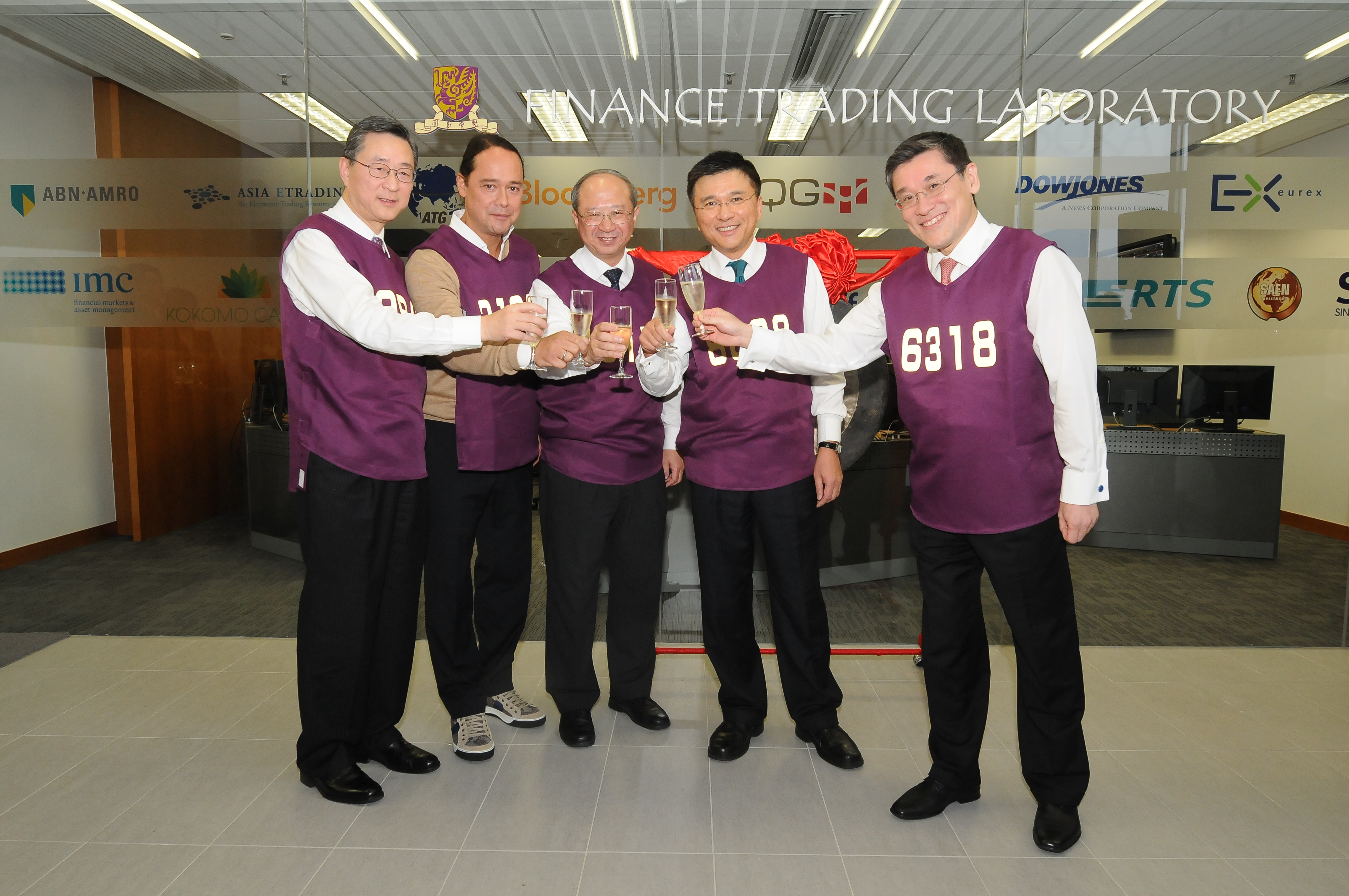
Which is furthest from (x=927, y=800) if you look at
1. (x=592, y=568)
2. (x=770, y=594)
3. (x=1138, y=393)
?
(x=1138, y=393)

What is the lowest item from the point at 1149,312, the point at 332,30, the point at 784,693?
the point at 784,693

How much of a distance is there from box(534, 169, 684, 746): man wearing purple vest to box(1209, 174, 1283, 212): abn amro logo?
108 inches

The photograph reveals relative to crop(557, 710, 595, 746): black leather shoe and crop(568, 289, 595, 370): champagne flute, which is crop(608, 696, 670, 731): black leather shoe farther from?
crop(568, 289, 595, 370): champagne flute

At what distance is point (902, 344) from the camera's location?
2080mm

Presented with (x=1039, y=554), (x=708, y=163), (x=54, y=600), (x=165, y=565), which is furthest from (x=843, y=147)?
(x=54, y=600)

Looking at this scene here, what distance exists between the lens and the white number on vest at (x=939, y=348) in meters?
1.93

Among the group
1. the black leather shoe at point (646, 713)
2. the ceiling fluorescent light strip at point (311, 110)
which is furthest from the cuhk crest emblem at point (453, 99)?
the black leather shoe at point (646, 713)

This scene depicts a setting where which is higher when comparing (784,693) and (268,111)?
(268,111)

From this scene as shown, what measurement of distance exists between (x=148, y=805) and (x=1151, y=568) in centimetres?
492

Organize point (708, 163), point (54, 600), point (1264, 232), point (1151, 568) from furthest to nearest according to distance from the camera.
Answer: point (1151, 568) < point (54, 600) < point (1264, 232) < point (708, 163)

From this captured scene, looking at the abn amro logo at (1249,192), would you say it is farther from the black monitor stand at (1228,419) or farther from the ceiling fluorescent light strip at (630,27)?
the ceiling fluorescent light strip at (630,27)

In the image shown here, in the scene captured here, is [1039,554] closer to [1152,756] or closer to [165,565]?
[1152,756]

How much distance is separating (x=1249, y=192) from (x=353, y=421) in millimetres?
3927

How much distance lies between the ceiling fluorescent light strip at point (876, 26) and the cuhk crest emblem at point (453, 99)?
1726mm
